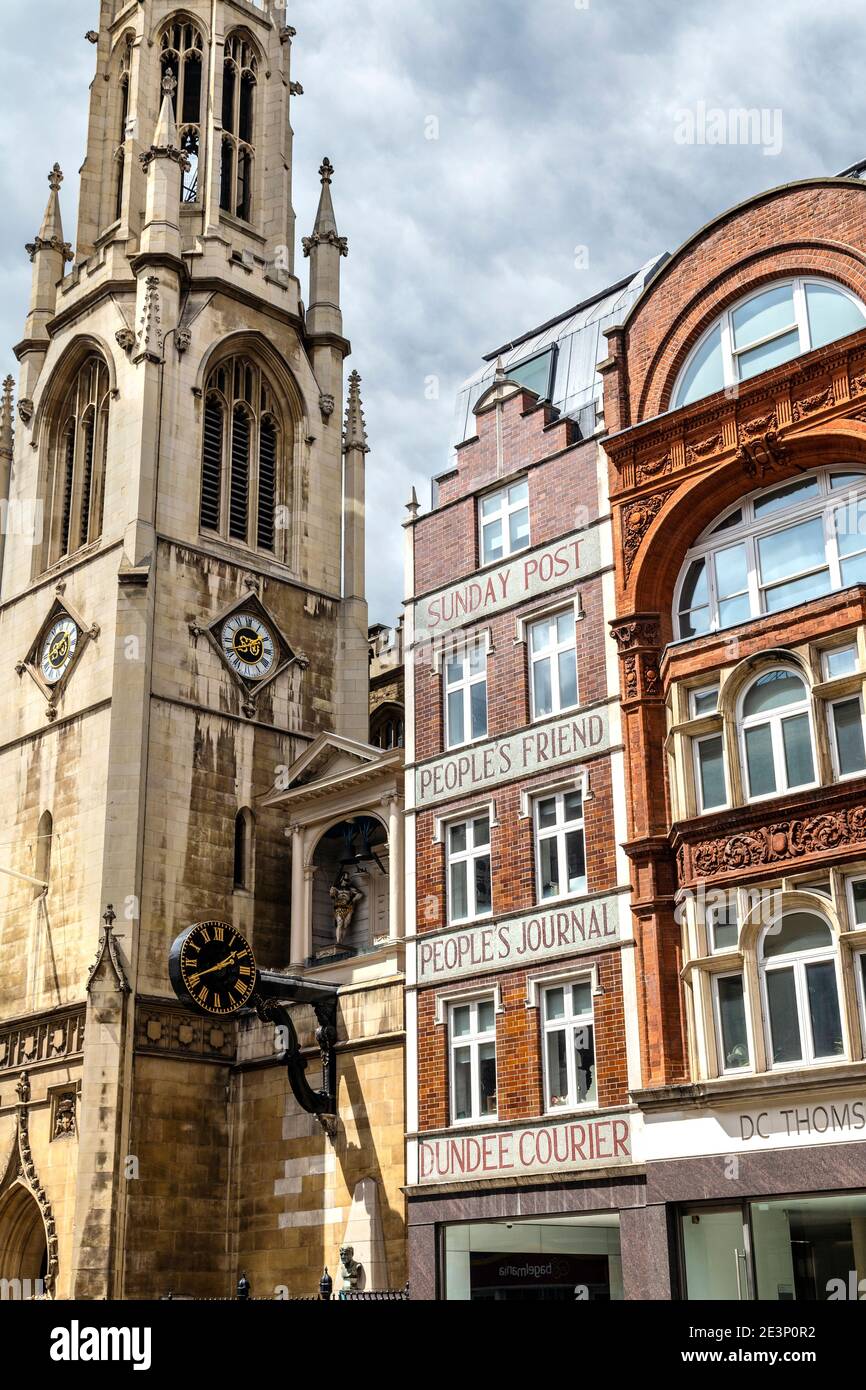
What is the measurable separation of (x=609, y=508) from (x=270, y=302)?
1021 inches

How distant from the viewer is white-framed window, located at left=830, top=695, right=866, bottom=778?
84.6 feet

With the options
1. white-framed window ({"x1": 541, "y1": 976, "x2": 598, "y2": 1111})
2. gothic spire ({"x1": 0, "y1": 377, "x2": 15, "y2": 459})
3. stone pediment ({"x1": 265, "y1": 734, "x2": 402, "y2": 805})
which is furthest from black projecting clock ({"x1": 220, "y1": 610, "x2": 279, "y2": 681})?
white-framed window ({"x1": 541, "y1": 976, "x2": 598, "y2": 1111})

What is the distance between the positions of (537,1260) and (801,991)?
7.56 meters

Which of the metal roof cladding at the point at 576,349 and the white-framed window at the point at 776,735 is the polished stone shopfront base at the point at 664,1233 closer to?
the white-framed window at the point at 776,735

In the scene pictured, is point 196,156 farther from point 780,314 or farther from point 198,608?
point 780,314

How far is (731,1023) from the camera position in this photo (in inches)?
1037

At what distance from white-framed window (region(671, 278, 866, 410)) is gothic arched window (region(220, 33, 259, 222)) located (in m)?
29.9

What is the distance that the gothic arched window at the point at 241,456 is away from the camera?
50.5m

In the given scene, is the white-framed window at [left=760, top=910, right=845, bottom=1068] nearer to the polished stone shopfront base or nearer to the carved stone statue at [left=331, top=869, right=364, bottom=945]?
the polished stone shopfront base

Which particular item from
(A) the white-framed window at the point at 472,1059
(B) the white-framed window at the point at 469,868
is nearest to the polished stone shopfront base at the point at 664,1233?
(A) the white-framed window at the point at 472,1059

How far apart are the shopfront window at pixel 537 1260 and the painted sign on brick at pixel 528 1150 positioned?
0.90 m

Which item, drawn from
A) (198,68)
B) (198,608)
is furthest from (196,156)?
(198,608)

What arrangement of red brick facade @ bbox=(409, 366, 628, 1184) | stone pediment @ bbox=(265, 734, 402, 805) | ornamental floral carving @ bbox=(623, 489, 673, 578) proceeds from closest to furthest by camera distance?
red brick facade @ bbox=(409, 366, 628, 1184) → ornamental floral carving @ bbox=(623, 489, 673, 578) → stone pediment @ bbox=(265, 734, 402, 805)

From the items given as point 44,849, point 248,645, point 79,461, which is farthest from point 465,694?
point 79,461
